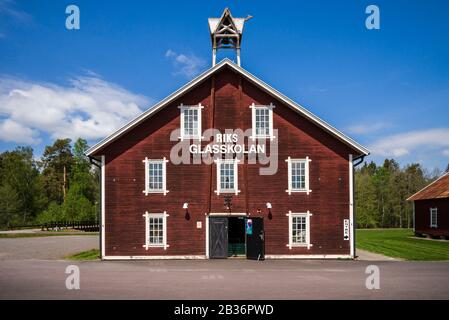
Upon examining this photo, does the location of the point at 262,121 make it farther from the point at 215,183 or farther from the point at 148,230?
the point at 148,230

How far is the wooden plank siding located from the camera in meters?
25.2

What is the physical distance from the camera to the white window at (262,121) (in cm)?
2597

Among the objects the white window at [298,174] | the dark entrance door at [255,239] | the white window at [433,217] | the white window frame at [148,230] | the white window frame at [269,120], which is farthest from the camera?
the white window at [433,217]

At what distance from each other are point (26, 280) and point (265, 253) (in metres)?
13.0

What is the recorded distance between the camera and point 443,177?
44.9 metres

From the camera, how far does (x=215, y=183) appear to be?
25625 millimetres

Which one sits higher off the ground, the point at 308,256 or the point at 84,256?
the point at 308,256

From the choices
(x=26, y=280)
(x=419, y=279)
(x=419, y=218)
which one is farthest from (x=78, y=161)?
(x=419, y=279)

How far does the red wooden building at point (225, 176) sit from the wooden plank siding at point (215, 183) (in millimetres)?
58

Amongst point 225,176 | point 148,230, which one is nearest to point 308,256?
point 225,176

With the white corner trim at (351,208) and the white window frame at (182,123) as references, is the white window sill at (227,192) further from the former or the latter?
the white corner trim at (351,208)

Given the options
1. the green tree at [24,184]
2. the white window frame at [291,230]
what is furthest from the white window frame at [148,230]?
the green tree at [24,184]

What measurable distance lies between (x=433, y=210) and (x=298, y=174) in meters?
22.5
